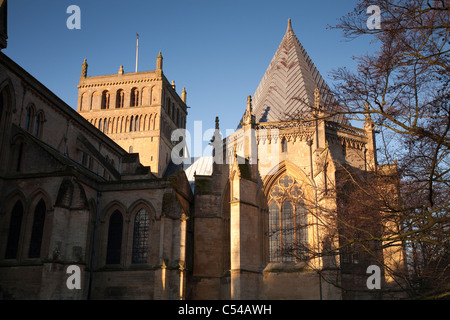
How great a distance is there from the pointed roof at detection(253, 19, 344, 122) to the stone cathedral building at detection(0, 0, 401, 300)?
15 centimetres

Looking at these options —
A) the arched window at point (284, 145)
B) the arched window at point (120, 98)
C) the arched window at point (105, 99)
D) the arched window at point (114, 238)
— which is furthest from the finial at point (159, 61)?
the arched window at point (114, 238)

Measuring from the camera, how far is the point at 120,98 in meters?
50.0

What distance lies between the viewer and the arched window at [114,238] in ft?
77.9

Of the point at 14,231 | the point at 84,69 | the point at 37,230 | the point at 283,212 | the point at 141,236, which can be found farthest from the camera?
the point at 84,69

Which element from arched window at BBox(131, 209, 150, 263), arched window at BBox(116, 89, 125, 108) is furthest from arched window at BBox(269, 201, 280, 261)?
arched window at BBox(116, 89, 125, 108)

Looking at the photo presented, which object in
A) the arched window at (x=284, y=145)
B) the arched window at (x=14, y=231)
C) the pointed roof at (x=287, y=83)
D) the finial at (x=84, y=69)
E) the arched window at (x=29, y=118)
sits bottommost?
the arched window at (x=14, y=231)

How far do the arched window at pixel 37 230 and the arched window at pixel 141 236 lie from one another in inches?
179

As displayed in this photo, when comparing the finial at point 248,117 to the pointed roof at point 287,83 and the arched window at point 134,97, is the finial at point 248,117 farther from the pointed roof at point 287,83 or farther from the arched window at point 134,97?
the arched window at point 134,97

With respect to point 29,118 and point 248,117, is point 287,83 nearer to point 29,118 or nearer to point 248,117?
point 248,117

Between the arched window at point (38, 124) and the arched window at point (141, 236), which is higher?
the arched window at point (38, 124)

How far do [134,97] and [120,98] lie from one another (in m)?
1.57

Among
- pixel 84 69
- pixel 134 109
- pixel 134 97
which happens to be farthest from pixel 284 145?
pixel 84 69

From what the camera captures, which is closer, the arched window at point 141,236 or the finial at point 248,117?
the arched window at point 141,236

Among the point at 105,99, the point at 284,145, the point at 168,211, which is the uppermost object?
the point at 105,99
